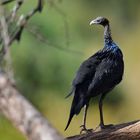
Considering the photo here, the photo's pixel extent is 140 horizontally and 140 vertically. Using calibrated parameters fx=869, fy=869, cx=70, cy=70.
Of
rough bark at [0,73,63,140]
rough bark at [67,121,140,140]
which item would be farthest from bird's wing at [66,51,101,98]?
rough bark at [0,73,63,140]

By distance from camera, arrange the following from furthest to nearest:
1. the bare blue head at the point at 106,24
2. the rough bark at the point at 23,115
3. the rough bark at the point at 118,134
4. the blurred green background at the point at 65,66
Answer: the blurred green background at the point at 65,66 → the bare blue head at the point at 106,24 → the rough bark at the point at 118,134 → the rough bark at the point at 23,115

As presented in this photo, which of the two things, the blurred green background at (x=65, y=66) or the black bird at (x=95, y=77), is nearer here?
the black bird at (x=95, y=77)

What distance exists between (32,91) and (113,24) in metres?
6.79

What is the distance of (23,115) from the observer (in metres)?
3.24

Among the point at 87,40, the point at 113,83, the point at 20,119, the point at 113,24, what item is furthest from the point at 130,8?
the point at 20,119

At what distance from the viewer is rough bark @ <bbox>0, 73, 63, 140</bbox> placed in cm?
316

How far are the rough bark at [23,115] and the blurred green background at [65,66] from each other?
39.2 feet

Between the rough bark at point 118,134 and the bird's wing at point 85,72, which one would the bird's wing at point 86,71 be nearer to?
the bird's wing at point 85,72

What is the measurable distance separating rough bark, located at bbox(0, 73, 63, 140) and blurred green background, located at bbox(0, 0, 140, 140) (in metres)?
12.0

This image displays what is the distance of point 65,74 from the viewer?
20.0m

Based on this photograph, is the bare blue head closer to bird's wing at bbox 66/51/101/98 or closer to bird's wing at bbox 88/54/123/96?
bird's wing at bbox 88/54/123/96

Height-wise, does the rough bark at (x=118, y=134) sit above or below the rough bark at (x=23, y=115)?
above

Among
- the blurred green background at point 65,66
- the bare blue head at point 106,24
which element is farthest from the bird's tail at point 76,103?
the blurred green background at point 65,66

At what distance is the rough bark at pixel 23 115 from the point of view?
3156 millimetres
